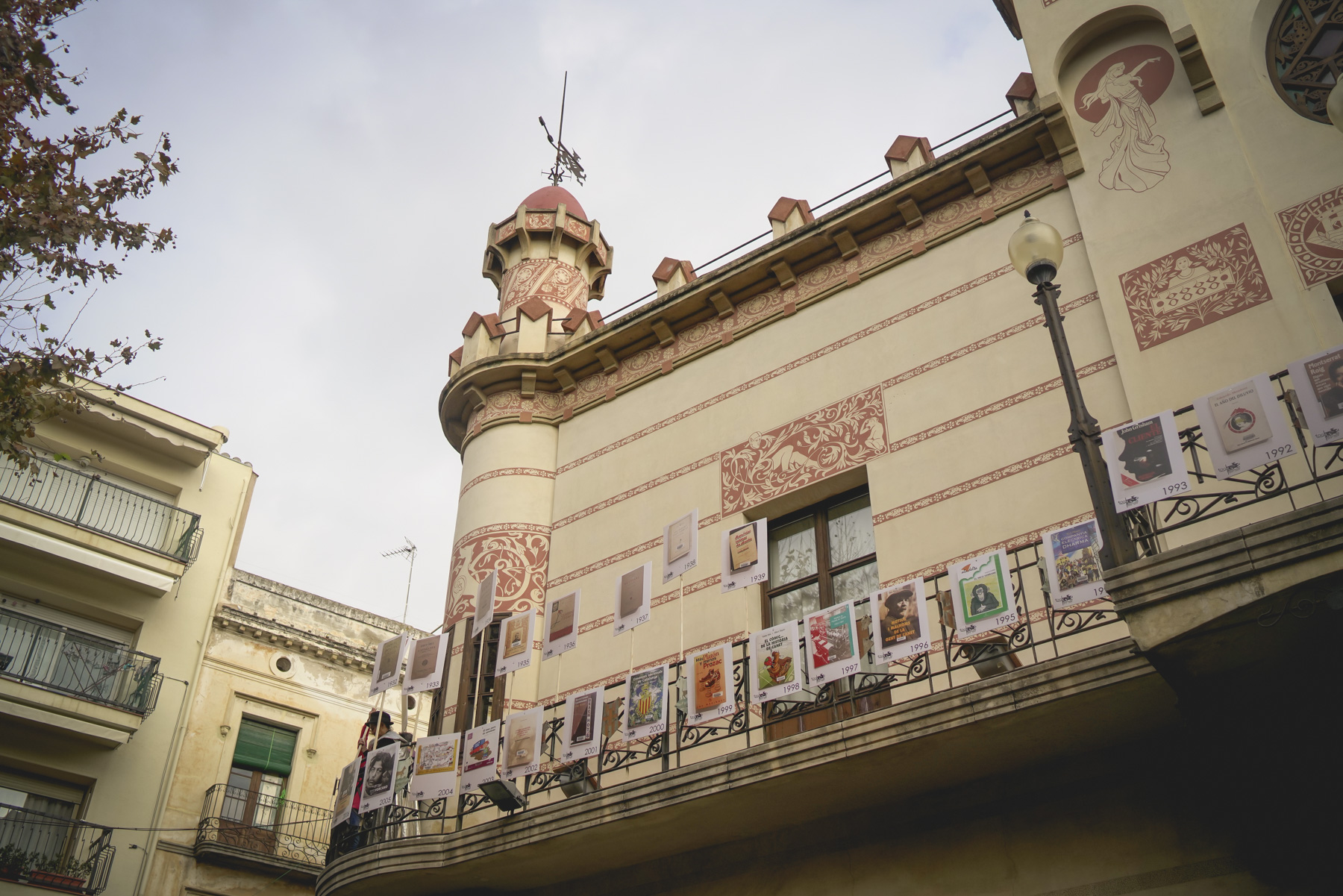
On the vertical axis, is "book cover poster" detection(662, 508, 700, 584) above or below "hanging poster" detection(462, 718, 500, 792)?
above

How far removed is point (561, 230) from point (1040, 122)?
6.85 meters

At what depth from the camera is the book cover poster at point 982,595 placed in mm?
7598

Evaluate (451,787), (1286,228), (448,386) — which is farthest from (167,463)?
(1286,228)

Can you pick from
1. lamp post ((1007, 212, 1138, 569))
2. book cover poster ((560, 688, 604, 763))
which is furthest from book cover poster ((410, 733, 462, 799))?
lamp post ((1007, 212, 1138, 569))

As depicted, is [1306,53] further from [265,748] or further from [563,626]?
[265,748]

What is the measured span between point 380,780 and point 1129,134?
9.05m

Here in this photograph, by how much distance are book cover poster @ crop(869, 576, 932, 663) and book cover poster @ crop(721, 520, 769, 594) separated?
3.86 feet

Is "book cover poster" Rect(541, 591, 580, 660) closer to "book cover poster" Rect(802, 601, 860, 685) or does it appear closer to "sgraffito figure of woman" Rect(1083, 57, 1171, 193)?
"book cover poster" Rect(802, 601, 860, 685)

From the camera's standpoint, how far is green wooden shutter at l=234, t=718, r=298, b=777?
17250 mm

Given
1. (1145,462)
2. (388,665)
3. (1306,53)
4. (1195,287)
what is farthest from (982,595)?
(388,665)

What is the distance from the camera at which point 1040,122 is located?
10734 mm

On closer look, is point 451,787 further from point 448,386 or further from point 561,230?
point 561,230

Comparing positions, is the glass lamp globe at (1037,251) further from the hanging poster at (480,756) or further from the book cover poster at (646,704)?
the hanging poster at (480,756)

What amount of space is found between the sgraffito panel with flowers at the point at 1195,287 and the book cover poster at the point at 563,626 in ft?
17.7
